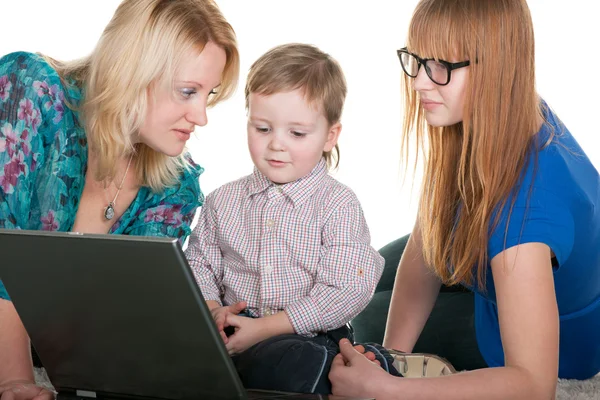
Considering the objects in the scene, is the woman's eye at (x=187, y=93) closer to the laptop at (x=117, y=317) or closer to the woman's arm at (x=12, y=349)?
the woman's arm at (x=12, y=349)

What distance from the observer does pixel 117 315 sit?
1.49 m

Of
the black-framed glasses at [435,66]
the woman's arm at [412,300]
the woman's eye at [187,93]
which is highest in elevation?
the black-framed glasses at [435,66]

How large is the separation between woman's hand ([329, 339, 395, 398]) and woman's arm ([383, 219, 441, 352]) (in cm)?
Answer: 59

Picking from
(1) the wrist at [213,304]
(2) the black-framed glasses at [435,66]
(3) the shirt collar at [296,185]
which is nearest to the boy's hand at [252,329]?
(1) the wrist at [213,304]

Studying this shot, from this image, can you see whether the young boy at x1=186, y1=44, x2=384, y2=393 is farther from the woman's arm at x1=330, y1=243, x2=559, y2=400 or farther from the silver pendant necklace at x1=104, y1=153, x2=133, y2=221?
the silver pendant necklace at x1=104, y1=153, x2=133, y2=221

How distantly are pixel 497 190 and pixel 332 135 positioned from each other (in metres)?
0.43

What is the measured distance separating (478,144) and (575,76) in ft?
8.81

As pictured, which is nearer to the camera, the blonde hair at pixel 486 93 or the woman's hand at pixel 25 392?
the woman's hand at pixel 25 392

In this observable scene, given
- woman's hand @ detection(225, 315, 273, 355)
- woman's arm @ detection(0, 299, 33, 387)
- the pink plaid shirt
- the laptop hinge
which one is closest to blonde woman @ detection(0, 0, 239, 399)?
woman's arm @ detection(0, 299, 33, 387)

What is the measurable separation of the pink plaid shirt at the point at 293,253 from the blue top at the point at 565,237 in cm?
33

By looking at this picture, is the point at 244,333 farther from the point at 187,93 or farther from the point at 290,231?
the point at 187,93

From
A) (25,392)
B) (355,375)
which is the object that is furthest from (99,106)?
(355,375)

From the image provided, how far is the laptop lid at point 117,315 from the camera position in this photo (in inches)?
54.4

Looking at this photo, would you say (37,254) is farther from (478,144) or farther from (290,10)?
(290,10)
